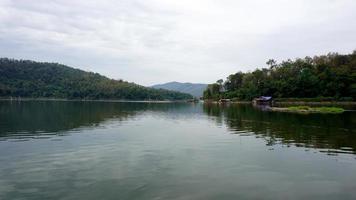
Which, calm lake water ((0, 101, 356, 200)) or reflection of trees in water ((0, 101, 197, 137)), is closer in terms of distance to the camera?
calm lake water ((0, 101, 356, 200))

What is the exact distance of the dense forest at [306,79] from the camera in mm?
133375

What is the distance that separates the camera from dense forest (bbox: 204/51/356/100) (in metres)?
133

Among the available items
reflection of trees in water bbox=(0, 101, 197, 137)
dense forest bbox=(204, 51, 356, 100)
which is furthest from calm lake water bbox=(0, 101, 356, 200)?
dense forest bbox=(204, 51, 356, 100)

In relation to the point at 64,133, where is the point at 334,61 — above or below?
above

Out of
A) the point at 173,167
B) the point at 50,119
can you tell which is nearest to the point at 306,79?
the point at 50,119

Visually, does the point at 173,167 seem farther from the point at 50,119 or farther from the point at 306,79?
the point at 306,79

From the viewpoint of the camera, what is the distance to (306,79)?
5522 inches

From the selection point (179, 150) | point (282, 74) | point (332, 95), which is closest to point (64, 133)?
point (179, 150)

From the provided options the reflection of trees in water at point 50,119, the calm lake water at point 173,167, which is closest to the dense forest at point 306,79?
the reflection of trees in water at point 50,119

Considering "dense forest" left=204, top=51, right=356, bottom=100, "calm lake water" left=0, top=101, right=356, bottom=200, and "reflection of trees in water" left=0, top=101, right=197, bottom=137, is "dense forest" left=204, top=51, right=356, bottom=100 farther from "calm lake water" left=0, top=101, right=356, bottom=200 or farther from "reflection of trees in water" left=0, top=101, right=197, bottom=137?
"calm lake water" left=0, top=101, right=356, bottom=200

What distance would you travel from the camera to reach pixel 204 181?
18.8m

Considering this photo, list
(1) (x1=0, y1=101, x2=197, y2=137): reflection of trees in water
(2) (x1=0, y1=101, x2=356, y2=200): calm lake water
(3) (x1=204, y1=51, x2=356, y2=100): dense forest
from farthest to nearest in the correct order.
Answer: (3) (x1=204, y1=51, x2=356, y2=100): dense forest, (1) (x1=0, y1=101, x2=197, y2=137): reflection of trees in water, (2) (x1=0, y1=101, x2=356, y2=200): calm lake water

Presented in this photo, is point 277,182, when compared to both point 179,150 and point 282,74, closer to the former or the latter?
point 179,150

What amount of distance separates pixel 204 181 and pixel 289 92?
434ft
